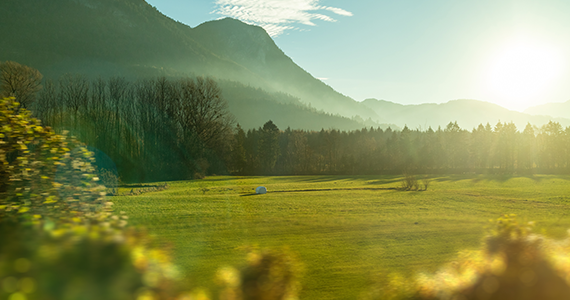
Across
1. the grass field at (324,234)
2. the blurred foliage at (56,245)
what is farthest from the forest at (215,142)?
the blurred foliage at (56,245)

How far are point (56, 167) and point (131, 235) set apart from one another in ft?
8.25

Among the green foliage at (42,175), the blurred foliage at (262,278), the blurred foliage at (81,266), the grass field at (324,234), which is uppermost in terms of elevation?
the green foliage at (42,175)

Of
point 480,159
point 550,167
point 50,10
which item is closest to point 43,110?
point 480,159

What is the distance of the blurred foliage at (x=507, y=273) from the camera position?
12.7 feet

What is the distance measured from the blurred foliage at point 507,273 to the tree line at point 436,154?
72.6 m

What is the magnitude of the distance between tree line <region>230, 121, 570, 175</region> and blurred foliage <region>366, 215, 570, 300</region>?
72581 millimetres

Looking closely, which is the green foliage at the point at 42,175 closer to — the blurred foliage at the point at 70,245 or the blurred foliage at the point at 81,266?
the blurred foliage at the point at 70,245

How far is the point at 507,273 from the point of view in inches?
158

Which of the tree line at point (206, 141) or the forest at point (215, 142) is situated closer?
the tree line at point (206, 141)

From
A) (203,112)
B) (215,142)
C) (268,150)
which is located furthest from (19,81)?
(268,150)

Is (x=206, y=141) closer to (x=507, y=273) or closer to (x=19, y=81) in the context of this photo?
(x=19, y=81)

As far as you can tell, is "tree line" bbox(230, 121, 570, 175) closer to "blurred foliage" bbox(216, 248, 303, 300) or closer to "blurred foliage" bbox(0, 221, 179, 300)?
"blurred foliage" bbox(216, 248, 303, 300)

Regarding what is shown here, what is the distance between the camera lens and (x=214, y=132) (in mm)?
54438

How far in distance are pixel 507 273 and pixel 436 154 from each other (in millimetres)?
87625
